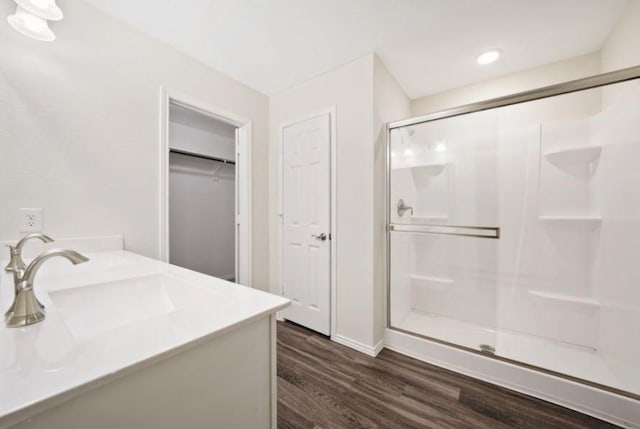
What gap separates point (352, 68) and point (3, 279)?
2303 mm

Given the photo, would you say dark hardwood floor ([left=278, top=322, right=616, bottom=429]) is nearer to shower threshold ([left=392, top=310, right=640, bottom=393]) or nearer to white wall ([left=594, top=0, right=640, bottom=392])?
shower threshold ([left=392, top=310, right=640, bottom=393])

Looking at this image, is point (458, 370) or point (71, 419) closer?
point (71, 419)

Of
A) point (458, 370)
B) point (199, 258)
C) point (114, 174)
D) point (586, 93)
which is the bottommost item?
point (458, 370)

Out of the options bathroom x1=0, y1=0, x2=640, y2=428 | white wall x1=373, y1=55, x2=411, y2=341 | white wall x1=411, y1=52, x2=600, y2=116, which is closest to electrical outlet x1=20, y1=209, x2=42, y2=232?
bathroom x1=0, y1=0, x2=640, y2=428

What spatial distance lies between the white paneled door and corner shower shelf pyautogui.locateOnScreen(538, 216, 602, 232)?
1767 mm

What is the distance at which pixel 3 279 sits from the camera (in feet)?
3.02

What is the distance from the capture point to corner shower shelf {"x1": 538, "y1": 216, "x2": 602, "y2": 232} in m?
1.77

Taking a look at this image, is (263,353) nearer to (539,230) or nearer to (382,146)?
(382,146)

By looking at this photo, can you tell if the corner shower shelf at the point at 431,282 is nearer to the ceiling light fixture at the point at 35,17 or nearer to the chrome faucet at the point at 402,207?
the chrome faucet at the point at 402,207

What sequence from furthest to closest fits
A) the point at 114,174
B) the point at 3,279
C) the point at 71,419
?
the point at 114,174 → the point at 3,279 → the point at 71,419

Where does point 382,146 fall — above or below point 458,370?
above

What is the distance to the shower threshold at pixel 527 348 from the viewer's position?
1.43 metres

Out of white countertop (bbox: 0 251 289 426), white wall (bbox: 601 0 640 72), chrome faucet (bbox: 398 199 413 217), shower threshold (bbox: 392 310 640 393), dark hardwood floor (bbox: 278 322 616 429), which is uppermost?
white wall (bbox: 601 0 640 72)

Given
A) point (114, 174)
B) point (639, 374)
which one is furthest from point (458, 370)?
point (114, 174)
